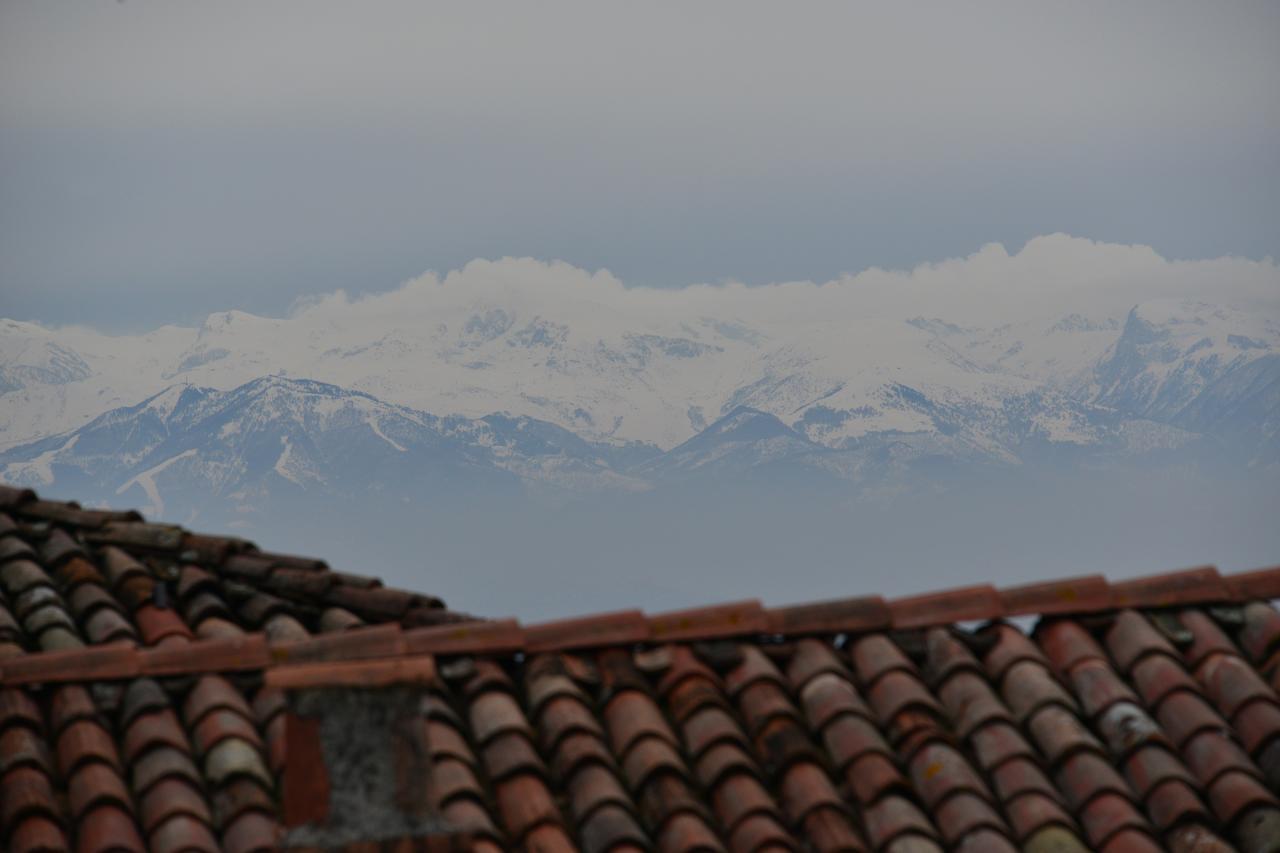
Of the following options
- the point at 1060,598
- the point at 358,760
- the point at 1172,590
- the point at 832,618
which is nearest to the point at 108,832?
the point at 358,760

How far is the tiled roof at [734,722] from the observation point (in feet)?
20.4

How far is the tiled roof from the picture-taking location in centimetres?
623

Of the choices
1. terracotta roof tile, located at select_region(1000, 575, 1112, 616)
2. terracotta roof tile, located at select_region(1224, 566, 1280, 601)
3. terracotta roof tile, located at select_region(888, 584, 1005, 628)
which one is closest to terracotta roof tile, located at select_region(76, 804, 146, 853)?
terracotta roof tile, located at select_region(888, 584, 1005, 628)

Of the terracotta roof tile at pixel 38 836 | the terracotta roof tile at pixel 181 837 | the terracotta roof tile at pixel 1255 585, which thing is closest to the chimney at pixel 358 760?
the terracotta roof tile at pixel 181 837

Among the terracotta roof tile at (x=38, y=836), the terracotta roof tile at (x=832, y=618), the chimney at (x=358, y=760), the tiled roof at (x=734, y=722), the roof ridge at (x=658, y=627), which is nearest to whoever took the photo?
the chimney at (x=358, y=760)

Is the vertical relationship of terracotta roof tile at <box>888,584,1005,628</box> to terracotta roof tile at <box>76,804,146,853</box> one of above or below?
above

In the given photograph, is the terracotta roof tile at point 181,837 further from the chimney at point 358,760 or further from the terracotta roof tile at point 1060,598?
the terracotta roof tile at point 1060,598

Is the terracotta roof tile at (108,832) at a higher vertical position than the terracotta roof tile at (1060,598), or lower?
lower

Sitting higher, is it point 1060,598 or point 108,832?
point 1060,598

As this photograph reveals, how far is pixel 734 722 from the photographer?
6859mm

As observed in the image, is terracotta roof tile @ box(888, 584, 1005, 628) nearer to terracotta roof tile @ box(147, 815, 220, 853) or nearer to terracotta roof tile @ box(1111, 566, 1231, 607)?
terracotta roof tile @ box(1111, 566, 1231, 607)

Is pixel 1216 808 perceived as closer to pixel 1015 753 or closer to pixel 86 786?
pixel 1015 753

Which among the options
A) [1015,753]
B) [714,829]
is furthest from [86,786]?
[1015,753]

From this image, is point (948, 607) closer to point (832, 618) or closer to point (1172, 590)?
point (832, 618)
